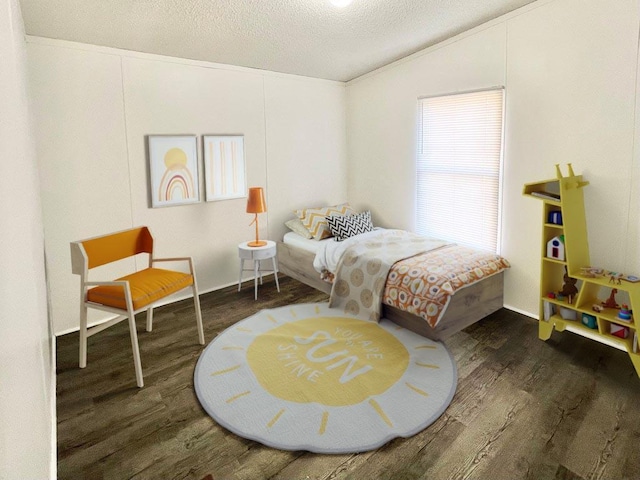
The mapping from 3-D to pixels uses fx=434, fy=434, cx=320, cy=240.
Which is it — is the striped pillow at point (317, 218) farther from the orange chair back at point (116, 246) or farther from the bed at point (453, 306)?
the orange chair back at point (116, 246)

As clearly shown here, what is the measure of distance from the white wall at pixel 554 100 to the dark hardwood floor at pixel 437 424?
0.84 metres

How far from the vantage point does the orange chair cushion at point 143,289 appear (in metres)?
2.73

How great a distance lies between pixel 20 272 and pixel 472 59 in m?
3.75

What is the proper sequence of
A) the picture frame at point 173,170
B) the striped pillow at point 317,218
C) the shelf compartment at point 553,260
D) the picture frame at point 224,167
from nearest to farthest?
the shelf compartment at point 553,260 < the picture frame at point 173,170 < the picture frame at point 224,167 < the striped pillow at point 317,218

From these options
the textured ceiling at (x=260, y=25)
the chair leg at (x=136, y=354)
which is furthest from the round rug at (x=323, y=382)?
the textured ceiling at (x=260, y=25)

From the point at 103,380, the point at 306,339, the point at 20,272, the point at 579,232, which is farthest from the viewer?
the point at 306,339

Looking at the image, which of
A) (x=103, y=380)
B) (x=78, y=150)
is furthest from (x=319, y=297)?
(x=78, y=150)

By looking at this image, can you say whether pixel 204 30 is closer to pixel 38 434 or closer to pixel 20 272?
pixel 20 272

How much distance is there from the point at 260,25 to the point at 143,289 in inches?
84.6

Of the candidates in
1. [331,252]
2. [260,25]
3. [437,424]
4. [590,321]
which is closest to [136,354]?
[437,424]

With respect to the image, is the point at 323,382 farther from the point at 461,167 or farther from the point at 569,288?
the point at 461,167

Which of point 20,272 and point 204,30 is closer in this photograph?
point 20,272

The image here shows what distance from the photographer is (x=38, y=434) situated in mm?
1428

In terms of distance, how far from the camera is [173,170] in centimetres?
390
